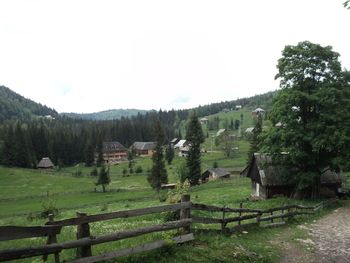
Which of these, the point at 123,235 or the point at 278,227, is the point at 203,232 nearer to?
the point at 123,235

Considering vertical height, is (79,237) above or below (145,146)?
above

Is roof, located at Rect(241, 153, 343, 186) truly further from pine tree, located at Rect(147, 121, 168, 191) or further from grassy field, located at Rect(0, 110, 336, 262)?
pine tree, located at Rect(147, 121, 168, 191)

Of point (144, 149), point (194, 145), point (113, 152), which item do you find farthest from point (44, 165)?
point (194, 145)

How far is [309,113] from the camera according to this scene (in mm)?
38125

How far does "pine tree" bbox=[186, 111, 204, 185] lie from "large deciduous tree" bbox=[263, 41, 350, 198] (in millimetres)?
38702

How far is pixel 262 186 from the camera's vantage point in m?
44.5

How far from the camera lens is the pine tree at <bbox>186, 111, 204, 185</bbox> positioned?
78375 mm

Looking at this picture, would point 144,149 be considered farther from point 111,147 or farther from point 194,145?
point 194,145

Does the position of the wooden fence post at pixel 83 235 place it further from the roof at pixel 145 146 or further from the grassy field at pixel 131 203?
the roof at pixel 145 146

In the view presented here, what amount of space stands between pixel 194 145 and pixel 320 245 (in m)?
63.9

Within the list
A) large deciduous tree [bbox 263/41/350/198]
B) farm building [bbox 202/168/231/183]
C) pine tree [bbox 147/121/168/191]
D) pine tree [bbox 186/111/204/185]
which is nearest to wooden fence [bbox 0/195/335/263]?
large deciduous tree [bbox 263/41/350/198]

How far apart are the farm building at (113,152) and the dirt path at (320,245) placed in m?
167

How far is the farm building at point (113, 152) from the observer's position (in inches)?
7377

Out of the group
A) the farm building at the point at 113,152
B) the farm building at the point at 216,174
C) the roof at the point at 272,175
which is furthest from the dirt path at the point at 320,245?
the farm building at the point at 113,152
